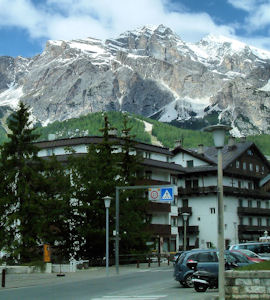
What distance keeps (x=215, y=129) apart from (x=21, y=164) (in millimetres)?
28319

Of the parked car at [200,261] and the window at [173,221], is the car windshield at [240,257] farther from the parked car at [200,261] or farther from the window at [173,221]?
the window at [173,221]

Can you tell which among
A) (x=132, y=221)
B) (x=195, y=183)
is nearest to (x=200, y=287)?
(x=132, y=221)

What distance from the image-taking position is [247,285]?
58.2ft

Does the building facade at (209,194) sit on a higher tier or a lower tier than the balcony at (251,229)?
higher

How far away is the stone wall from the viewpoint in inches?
691

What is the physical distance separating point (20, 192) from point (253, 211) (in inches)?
2018

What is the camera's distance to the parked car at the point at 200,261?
24.8 metres

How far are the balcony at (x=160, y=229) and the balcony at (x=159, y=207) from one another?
6.08 feet

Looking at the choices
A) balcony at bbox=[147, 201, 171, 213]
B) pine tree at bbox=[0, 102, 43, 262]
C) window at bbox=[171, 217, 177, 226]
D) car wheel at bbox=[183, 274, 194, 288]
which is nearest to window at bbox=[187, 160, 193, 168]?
window at bbox=[171, 217, 177, 226]

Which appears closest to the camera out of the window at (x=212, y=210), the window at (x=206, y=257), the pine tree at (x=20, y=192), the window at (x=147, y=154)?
the window at (x=206, y=257)

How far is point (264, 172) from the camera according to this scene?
301 ft

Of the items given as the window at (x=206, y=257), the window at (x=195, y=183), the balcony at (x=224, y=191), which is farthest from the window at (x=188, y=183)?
the window at (x=206, y=257)

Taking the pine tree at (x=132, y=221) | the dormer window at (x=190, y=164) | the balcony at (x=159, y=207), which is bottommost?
the pine tree at (x=132, y=221)

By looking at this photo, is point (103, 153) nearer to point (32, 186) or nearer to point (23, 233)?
point (32, 186)
